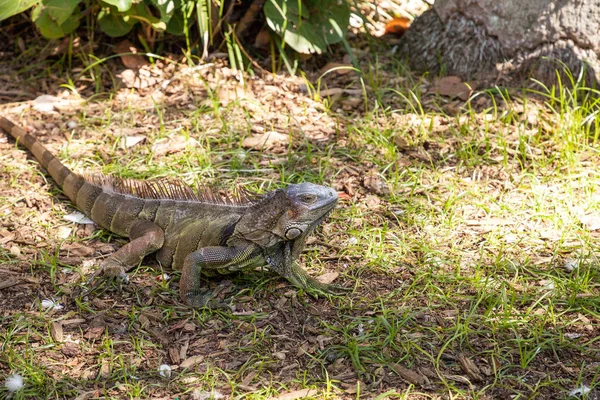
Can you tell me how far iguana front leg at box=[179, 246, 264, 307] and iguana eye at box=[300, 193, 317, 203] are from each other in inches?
15.1

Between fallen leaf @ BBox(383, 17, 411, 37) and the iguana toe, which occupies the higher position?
fallen leaf @ BBox(383, 17, 411, 37)

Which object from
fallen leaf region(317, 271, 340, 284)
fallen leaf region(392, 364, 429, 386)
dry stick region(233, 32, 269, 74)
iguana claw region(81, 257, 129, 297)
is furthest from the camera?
dry stick region(233, 32, 269, 74)

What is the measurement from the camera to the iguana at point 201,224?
380 centimetres

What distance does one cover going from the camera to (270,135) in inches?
211

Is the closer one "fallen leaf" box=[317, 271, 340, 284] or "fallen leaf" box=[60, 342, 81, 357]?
"fallen leaf" box=[60, 342, 81, 357]

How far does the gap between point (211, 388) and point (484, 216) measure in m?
2.10

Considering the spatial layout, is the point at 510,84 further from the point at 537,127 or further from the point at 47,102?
the point at 47,102

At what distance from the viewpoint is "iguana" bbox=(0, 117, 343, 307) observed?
3799 millimetres

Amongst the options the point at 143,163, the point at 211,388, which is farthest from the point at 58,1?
the point at 211,388

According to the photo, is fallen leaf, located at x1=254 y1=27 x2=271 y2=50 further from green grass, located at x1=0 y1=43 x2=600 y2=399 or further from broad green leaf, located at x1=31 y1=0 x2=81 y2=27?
broad green leaf, located at x1=31 y1=0 x2=81 y2=27

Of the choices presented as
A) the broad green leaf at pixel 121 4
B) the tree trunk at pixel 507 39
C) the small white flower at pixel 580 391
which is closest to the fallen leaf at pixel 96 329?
the small white flower at pixel 580 391

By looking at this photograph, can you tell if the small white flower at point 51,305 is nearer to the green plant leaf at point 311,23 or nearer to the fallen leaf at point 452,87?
the green plant leaf at point 311,23

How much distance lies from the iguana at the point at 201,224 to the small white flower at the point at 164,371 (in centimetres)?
44

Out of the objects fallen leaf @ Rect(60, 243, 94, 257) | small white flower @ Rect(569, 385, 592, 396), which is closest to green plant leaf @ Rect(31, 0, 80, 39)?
fallen leaf @ Rect(60, 243, 94, 257)
